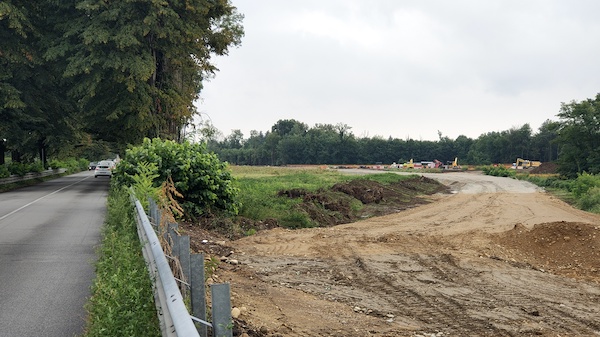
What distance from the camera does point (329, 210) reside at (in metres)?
26.9

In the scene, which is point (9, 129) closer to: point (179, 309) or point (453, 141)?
point (179, 309)

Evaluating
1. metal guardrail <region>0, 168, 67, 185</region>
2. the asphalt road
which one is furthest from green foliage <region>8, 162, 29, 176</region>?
the asphalt road

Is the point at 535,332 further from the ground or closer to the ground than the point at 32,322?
closer to the ground

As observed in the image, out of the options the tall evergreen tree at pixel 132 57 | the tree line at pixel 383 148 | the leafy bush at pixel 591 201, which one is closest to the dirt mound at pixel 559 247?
the leafy bush at pixel 591 201

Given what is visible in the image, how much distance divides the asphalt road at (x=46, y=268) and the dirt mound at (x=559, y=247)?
11.8 meters

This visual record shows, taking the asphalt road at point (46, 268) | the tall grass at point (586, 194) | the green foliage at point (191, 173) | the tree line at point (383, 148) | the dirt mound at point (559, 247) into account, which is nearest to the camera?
the asphalt road at point (46, 268)

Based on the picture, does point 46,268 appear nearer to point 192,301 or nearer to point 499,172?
point 192,301

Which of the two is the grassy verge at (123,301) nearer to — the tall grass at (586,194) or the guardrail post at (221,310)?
the guardrail post at (221,310)

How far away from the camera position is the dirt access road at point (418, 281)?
882 centimetres

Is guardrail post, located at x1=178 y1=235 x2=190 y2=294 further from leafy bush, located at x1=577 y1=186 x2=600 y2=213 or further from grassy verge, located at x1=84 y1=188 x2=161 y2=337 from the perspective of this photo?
leafy bush, located at x1=577 y1=186 x2=600 y2=213

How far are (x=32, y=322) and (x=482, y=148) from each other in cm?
13498

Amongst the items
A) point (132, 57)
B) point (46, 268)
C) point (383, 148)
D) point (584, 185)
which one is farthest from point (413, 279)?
point (383, 148)

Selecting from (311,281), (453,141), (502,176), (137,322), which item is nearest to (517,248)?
(311,281)

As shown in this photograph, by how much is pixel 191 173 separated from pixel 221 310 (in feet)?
49.1
